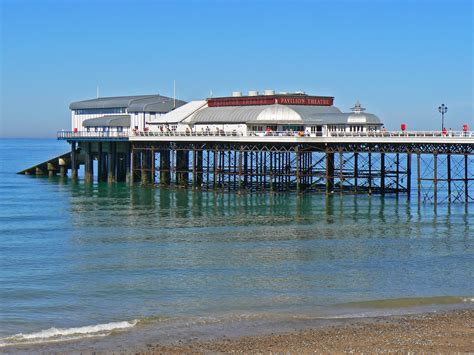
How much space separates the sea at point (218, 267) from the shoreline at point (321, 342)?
0.40 m

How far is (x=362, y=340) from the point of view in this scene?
99.1ft

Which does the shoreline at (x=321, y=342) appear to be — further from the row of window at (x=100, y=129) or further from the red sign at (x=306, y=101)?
the row of window at (x=100, y=129)

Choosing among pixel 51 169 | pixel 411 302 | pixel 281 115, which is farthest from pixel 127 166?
pixel 411 302

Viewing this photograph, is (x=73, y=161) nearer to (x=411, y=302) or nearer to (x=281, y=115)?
(x=281, y=115)

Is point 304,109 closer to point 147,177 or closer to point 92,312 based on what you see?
point 147,177

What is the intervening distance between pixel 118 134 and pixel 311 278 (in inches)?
2293

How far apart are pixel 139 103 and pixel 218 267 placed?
193 feet

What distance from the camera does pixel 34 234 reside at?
2212 inches

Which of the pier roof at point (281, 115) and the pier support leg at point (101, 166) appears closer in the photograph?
the pier roof at point (281, 115)

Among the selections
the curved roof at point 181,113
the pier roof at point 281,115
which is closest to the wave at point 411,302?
the pier roof at point 281,115

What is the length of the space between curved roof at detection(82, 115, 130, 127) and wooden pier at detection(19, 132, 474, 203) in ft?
5.63

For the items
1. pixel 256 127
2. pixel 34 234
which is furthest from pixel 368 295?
pixel 256 127

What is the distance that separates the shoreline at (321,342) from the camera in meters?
29.2

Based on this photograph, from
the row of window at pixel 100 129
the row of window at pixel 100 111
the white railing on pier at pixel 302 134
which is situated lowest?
the white railing on pier at pixel 302 134
